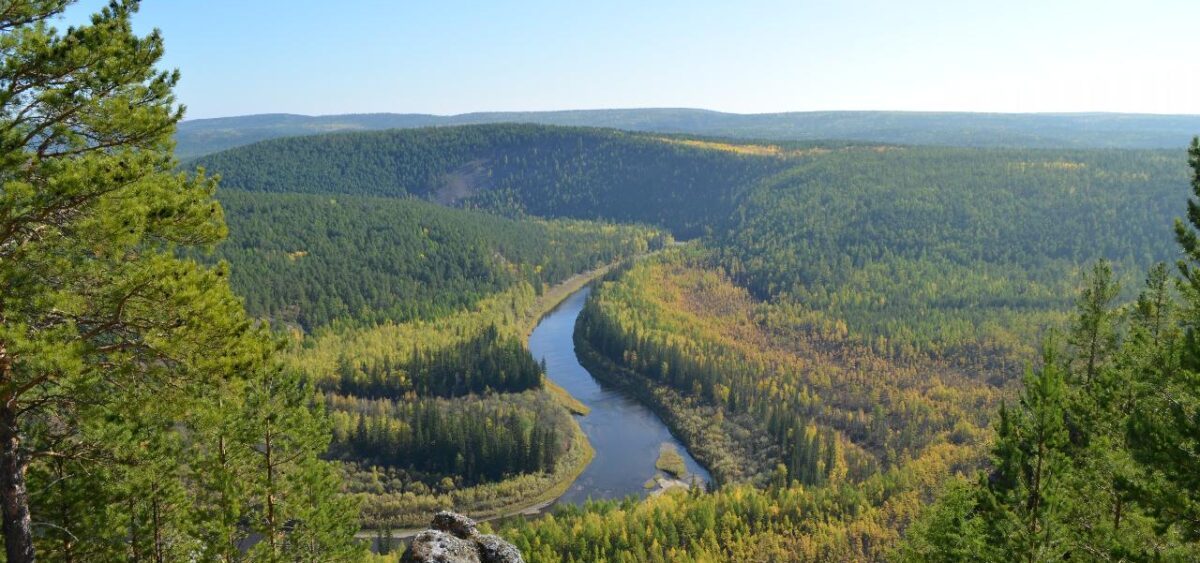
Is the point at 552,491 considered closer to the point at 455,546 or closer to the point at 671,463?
the point at 671,463

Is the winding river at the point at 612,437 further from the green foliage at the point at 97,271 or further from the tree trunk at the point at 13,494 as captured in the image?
the tree trunk at the point at 13,494

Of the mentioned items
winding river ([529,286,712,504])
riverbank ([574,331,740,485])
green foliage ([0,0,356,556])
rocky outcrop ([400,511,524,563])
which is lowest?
winding river ([529,286,712,504])

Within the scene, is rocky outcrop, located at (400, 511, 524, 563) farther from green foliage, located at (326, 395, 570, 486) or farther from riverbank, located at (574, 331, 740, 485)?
riverbank, located at (574, 331, 740, 485)

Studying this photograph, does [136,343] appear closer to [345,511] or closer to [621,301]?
[345,511]

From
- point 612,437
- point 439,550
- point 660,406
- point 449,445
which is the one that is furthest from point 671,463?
point 439,550

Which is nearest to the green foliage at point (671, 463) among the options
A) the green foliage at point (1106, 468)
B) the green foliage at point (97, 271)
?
the green foliage at point (1106, 468)

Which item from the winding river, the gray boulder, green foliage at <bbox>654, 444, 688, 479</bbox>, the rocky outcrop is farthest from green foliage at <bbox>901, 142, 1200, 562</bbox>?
green foliage at <bbox>654, 444, 688, 479</bbox>
